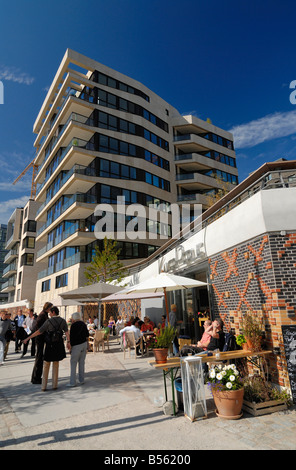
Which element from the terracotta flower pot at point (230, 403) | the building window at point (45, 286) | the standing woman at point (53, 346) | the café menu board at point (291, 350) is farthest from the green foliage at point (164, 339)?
the building window at point (45, 286)

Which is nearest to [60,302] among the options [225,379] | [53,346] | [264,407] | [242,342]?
[53,346]

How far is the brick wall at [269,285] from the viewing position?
5.83 metres

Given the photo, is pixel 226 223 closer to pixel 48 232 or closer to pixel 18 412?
pixel 18 412

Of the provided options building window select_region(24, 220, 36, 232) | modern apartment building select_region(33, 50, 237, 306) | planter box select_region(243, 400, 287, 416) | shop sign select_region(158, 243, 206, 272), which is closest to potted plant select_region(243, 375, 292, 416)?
planter box select_region(243, 400, 287, 416)

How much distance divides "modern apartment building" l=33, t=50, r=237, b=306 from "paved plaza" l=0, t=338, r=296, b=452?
19.8m

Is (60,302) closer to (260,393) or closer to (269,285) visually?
(269,285)

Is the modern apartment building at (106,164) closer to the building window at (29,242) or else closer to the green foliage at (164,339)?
the building window at (29,242)

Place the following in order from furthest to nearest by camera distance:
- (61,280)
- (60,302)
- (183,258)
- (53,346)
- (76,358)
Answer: (61,280) → (60,302) → (183,258) → (76,358) → (53,346)

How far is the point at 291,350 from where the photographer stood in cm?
530

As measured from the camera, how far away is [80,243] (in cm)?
2833

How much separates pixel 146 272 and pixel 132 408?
42.4 ft

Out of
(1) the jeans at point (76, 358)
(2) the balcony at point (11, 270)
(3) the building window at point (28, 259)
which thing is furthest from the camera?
(2) the balcony at point (11, 270)

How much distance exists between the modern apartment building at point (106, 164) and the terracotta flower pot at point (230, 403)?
22163 millimetres

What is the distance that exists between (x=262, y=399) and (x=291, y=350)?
1049 mm
